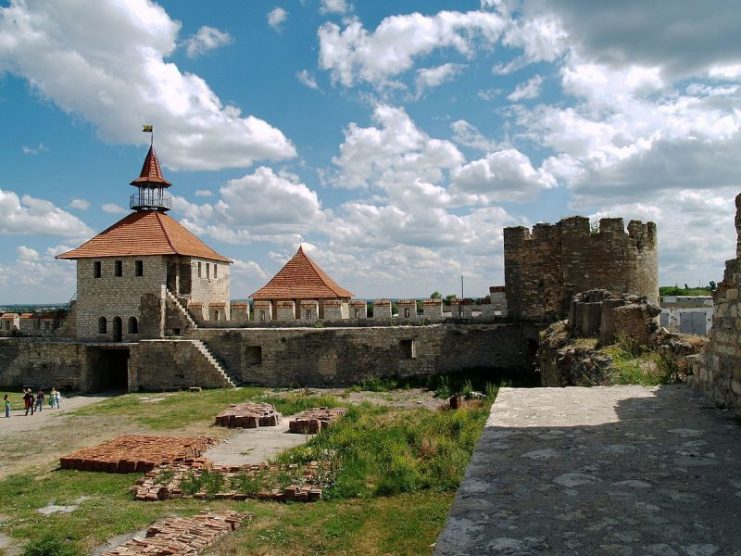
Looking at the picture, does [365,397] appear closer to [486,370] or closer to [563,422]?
[486,370]

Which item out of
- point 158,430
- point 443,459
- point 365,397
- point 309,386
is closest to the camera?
point 443,459

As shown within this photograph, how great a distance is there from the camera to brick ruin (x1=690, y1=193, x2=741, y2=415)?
4.46 meters

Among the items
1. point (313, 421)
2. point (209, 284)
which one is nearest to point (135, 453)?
point (313, 421)

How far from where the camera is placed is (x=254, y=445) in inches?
489

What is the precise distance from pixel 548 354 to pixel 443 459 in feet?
14.3

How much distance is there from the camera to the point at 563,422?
4.26 meters

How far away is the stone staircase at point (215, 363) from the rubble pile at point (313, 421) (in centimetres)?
626

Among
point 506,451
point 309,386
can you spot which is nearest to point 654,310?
point 506,451

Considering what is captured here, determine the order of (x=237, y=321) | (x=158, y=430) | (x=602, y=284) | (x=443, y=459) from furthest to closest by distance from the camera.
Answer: (x=237, y=321) → (x=602, y=284) → (x=158, y=430) → (x=443, y=459)

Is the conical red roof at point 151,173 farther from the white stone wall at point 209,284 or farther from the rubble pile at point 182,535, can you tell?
the rubble pile at point 182,535

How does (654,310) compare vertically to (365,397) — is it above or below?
above

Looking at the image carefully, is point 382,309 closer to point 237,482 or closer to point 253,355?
point 253,355

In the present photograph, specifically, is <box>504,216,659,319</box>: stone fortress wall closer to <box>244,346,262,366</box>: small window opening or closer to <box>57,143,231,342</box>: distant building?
<box>244,346,262,366</box>: small window opening

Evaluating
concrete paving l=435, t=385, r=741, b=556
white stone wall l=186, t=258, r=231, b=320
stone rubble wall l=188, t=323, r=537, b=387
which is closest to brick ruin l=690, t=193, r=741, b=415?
concrete paving l=435, t=385, r=741, b=556
